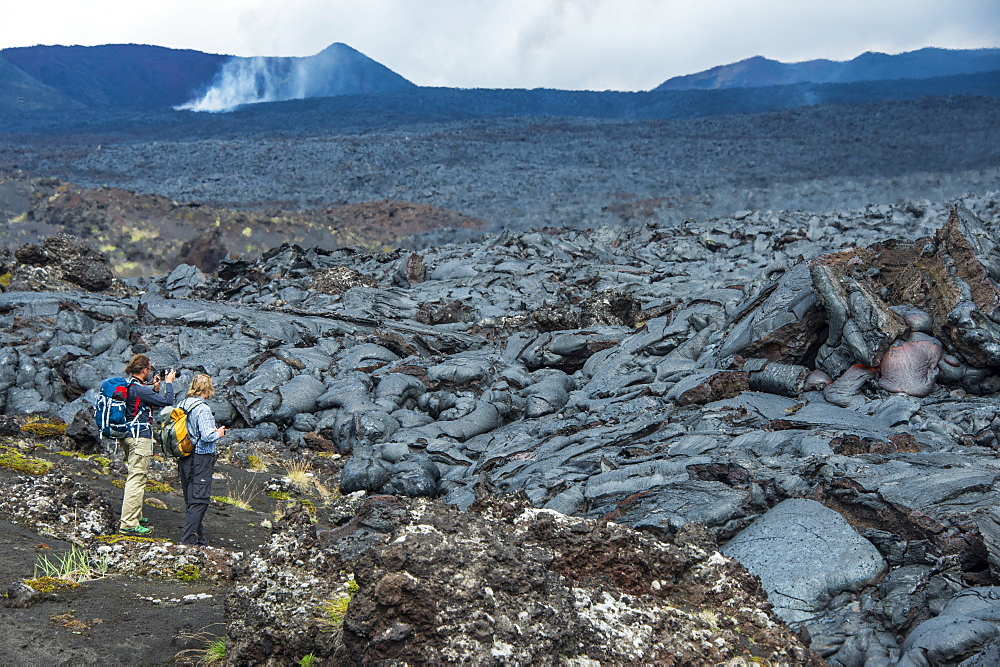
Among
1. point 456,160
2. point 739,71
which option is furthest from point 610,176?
point 739,71

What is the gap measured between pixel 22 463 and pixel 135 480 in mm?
1643

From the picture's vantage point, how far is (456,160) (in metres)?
60.8

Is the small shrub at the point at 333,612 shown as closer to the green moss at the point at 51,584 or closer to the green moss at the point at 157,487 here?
the green moss at the point at 51,584

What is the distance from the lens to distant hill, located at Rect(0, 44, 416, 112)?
3797 inches

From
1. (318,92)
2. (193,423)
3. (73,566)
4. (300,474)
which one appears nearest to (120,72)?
(318,92)

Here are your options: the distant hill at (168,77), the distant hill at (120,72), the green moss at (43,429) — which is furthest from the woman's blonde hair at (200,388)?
the distant hill at (120,72)

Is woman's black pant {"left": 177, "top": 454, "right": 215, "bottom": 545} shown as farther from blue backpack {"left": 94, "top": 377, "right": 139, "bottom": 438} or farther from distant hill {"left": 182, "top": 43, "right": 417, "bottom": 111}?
distant hill {"left": 182, "top": 43, "right": 417, "bottom": 111}

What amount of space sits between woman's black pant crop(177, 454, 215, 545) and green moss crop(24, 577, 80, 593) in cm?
147

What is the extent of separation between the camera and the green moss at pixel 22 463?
6.75 metres

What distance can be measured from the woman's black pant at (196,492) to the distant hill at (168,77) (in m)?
98.2

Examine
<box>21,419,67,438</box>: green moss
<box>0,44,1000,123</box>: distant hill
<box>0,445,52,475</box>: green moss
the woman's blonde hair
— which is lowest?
<box>21,419,67,438</box>: green moss

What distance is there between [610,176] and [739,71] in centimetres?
8866

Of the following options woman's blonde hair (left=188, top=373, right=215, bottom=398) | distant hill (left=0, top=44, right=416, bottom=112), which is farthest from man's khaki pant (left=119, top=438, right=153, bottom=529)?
distant hill (left=0, top=44, right=416, bottom=112)

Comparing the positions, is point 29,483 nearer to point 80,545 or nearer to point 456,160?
point 80,545
